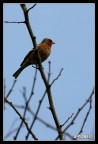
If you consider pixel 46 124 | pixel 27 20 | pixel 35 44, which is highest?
pixel 27 20

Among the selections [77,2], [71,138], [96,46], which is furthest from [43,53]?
[71,138]

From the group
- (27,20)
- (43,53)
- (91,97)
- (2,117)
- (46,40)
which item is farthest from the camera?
(46,40)

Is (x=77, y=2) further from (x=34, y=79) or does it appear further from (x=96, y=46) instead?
(x=34, y=79)

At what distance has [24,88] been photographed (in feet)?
11.2

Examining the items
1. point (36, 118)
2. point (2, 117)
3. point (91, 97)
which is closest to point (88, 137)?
point (91, 97)

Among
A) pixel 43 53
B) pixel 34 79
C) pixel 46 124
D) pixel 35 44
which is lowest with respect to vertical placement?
pixel 43 53

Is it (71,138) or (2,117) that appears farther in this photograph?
(2,117)

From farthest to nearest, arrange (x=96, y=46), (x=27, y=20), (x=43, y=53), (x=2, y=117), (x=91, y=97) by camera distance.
→ (x=43, y=53), (x=96, y=46), (x=2, y=117), (x=27, y=20), (x=91, y=97)

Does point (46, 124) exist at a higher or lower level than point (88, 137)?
higher

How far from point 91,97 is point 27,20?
105 cm

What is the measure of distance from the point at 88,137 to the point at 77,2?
2414 millimetres

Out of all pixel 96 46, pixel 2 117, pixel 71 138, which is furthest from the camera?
pixel 96 46

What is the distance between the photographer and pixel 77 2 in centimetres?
518

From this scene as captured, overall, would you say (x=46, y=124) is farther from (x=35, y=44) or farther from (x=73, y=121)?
(x=35, y=44)
